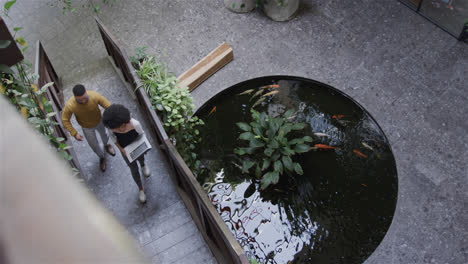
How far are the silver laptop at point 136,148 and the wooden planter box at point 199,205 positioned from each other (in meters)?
0.23

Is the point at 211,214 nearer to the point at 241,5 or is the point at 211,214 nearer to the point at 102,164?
the point at 102,164

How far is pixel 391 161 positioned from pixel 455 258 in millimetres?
1550

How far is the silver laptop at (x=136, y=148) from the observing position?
16.3 ft

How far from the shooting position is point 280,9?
769 centimetres

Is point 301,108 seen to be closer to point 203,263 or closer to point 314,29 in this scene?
point 314,29

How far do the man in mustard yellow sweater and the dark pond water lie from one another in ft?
5.46

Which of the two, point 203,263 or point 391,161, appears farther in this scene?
point 391,161

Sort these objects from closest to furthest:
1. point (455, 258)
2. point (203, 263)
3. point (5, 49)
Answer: point (5, 49)
point (203, 263)
point (455, 258)

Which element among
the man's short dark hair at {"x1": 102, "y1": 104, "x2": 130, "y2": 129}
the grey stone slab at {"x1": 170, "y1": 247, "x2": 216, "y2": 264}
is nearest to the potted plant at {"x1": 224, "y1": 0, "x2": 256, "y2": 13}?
the man's short dark hair at {"x1": 102, "y1": 104, "x2": 130, "y2": 129}

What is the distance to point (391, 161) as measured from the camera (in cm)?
620

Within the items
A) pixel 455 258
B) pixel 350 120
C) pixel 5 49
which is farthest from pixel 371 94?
pixel 5 49

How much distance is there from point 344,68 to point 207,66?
7.64 feet

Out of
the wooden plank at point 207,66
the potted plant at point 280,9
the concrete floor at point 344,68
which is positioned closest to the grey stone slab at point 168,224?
the concrete floor at point 344,68

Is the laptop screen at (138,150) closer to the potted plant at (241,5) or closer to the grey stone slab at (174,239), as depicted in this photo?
the grey stone slab at (174,239)
